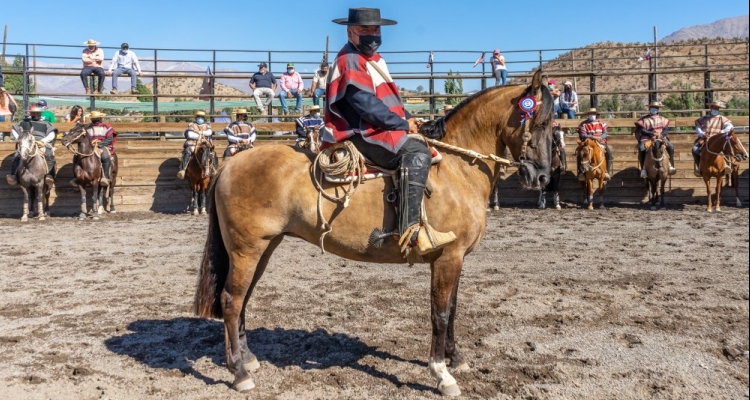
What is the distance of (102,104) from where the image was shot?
19828 millimetres

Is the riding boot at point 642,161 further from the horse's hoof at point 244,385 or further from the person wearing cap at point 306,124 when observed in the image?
the horse's hoof at point 244,385

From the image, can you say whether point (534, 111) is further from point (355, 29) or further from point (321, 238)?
point (321, 238)

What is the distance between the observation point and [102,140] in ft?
52.1

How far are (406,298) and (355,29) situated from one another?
333 cm

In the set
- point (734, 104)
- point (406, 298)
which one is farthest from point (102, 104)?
point (734, 104)

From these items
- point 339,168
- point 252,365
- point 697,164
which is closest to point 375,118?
point 339,168

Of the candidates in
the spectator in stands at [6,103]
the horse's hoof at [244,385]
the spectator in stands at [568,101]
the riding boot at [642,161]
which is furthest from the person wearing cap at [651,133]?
the spectator in stands at [6,103]

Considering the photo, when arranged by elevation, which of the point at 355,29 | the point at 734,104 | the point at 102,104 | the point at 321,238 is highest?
the point at 734,104

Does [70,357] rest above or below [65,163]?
below

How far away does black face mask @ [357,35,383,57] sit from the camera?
4670mm

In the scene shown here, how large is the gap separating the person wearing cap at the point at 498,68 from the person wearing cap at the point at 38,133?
1295 centimetres

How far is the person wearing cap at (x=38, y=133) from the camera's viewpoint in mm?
15234

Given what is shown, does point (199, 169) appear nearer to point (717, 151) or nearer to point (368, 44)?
point (717, 151)

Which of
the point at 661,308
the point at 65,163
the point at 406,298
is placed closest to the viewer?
the point at 661,308
